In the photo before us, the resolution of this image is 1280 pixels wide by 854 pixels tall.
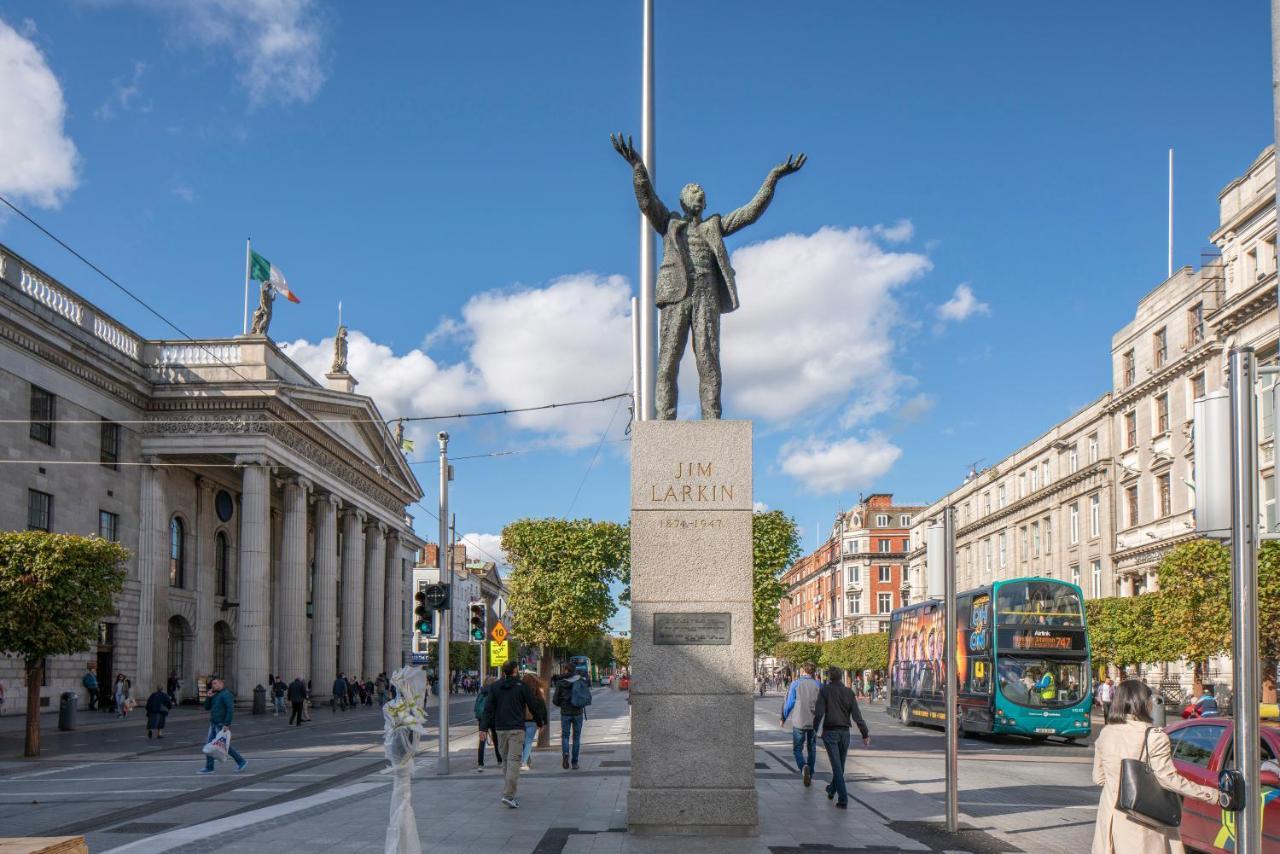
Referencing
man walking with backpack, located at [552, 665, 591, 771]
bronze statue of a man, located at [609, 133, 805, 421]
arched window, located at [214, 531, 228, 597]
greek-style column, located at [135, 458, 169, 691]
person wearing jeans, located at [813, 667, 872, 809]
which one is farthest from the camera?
arched window, located at [214, 531, 228, 597]

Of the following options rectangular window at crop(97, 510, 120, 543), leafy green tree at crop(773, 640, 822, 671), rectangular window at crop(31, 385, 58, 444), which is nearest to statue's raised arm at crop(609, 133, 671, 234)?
rectangular window at crop(31, 385, 58, 444)

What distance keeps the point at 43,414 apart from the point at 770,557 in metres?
30.3

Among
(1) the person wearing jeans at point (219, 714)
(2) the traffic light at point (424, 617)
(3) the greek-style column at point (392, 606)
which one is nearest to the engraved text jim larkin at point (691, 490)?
(2) the traffic light at point (424, 617)

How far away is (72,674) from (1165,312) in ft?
147

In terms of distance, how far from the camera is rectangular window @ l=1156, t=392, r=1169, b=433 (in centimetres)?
5172

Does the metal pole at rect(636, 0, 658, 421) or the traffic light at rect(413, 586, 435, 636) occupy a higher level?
the metal pole at rect(636, 0, 658, 421)

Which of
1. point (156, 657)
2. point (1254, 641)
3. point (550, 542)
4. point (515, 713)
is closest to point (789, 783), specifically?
point (515, 713)

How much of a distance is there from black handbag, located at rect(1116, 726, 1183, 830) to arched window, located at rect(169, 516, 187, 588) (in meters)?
47.6

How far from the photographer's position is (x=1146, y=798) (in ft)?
24.5

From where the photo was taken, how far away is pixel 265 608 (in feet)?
159

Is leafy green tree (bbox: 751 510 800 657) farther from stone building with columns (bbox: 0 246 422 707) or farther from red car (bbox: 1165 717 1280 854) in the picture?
red car (bbox: 1165 717 1280 854)

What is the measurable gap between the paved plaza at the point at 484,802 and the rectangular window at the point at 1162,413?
25.9 m

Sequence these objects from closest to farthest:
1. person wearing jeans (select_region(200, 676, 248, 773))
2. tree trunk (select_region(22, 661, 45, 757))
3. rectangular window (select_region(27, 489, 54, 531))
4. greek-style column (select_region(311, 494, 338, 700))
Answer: person wearing jeans (select_region(200, 676, 248, 773)), tree trunk (select_region(22, 661, 45, 757)), rectangular window (select_region(27, 489, 54, 531)), greek-style column (select_region(311, 494, 338, 700))

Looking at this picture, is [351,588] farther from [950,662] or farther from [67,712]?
[950,662]
